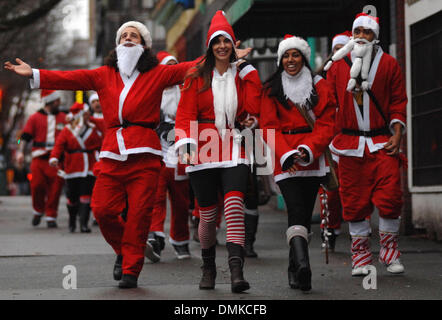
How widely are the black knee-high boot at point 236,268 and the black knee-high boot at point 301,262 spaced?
1.24 feet

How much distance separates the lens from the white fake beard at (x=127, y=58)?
764cm

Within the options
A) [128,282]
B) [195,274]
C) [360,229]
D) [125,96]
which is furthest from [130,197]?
[360,229]

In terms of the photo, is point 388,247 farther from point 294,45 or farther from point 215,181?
point 294,45

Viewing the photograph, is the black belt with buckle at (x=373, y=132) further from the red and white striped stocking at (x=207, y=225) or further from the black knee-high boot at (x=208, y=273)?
the black knee-high boot at (x=208, y=273)

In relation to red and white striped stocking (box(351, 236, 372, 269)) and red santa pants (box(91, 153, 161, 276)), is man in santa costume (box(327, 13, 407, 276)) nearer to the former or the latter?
red and white striped stocking (box(351, 236, 372, 269))

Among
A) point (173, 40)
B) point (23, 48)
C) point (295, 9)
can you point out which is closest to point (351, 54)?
point (295, 9)

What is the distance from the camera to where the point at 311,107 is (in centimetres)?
736

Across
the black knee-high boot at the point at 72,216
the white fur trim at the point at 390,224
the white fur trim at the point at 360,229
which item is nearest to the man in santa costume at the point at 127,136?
the white fur trim at the point at 360,229

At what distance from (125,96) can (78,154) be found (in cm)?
737

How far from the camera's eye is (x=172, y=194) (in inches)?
396

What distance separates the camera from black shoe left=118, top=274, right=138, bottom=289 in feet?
24.3

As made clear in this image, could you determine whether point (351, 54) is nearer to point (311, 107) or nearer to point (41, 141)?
point (311, 107)

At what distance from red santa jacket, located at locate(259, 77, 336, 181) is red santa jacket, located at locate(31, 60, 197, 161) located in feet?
2.61

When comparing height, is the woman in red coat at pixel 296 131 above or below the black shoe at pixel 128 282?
above
